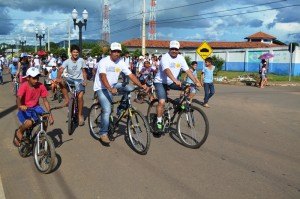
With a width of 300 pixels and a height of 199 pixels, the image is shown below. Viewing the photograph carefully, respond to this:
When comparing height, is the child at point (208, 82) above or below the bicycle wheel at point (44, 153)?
above

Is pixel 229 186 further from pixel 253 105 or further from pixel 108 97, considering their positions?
pixel 253 105

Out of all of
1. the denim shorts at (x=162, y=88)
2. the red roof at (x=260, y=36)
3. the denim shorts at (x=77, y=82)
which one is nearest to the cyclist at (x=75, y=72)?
the denim shorts at (x=77, y=82)

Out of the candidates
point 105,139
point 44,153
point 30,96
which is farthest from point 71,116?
point 44,153

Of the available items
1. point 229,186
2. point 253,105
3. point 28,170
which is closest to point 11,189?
point 28,170

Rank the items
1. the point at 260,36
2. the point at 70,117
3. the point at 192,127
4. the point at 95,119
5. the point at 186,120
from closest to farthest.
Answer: the point at 192,127
the point at 186,120
the point at 95,119
the point at 70,117
the point at 260,36

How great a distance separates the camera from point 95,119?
8.62 m

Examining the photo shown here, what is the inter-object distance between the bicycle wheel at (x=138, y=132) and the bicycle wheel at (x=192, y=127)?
3.08ft

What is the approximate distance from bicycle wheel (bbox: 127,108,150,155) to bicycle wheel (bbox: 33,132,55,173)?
1.64 meters

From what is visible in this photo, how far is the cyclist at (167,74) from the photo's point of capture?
802 centimetres

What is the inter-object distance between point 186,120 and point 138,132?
1.01 metres

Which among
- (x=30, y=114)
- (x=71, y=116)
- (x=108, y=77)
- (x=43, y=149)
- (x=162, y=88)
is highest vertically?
(x=108, y=77)

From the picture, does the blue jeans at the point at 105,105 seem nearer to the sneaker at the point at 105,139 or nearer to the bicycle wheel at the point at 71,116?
the sneaker at the point at 105,139

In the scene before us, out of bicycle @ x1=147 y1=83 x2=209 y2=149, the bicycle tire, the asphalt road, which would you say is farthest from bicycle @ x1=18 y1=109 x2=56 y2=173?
bicycle @ x1=147 y1=83 x2=209 y2=149

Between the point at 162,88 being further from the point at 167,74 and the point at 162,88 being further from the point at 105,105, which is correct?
the point at 105,105
